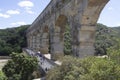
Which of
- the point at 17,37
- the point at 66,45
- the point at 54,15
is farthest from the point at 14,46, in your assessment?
the point at 54,15

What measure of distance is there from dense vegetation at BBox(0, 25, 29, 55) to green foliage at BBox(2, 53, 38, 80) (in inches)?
1386

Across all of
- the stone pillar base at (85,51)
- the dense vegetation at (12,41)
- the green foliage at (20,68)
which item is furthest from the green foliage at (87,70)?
the dense vegetation at (12,41)

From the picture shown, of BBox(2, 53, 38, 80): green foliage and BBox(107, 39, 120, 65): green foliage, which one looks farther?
BBox(2, 53, 38, 80): green foliage

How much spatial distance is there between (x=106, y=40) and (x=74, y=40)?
24911 millimetres

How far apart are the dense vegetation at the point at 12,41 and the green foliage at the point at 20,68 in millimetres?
35208

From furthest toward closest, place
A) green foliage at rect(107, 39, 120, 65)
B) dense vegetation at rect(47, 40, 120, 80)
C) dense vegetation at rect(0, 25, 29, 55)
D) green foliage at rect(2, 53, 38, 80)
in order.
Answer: dense vegetation at rect(0, 25, 29, 55), green foliage at rect(2, 53, 38, 80), green foliage at rect(107, 39, 120, 65), dense vegetation at rect(47, 40, 120, 80)

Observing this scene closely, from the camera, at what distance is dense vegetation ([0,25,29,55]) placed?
Result: 55.1 meters

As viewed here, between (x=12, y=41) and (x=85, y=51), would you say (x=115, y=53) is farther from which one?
(x=12, y=41)

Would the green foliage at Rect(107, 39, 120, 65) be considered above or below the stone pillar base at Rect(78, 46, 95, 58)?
above

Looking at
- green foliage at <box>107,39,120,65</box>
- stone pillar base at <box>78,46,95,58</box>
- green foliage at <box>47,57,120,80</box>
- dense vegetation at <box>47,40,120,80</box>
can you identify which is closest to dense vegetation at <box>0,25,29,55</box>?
stone pillar base at <box>78,46,95,58</box>

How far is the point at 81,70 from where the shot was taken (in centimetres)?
928

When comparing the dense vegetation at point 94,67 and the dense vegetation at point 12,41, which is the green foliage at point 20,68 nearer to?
the dense vegetation at point 94,67

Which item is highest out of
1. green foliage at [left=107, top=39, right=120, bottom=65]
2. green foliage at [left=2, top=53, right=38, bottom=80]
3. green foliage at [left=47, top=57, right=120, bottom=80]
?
green foliage at [left=107, top=39, right=120, bottom=65]

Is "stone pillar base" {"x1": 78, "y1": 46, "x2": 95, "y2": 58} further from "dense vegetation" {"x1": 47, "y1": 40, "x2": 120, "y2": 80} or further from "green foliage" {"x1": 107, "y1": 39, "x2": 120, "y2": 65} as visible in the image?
"green foliage" {"x1": 107, "y1": 39, "x2": 120, "y2": 65}
